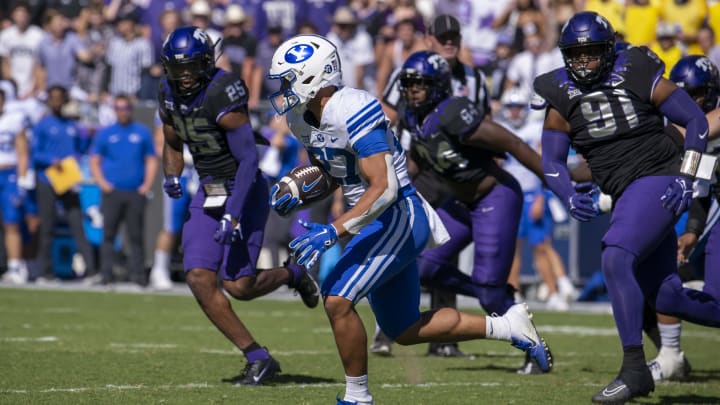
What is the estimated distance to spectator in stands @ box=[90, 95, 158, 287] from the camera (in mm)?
13883

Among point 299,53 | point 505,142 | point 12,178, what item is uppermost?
point 299,53

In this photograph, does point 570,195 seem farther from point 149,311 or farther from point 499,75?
point 499,75

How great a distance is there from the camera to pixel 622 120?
6312 millimetres

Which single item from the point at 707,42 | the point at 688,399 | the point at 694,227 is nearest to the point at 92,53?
the point at 707,42

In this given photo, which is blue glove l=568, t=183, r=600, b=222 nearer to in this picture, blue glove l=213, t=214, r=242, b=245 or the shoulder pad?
the shoulder pad

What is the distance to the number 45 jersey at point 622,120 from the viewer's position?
628 centimetres

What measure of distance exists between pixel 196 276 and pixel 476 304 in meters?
6.10

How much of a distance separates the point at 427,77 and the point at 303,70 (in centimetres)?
209

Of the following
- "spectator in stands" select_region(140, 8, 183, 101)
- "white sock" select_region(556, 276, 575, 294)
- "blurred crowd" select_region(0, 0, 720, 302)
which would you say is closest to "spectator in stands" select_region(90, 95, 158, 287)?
"blurred crowd" select_region(0, 0, 720, 302)

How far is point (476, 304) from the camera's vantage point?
41.5 ft

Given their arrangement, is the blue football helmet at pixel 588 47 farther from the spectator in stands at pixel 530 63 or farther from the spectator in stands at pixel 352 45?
the spectator in stands at pixel 352 45

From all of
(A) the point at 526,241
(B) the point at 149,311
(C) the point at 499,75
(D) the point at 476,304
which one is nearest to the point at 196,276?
(B) the point at 149,311

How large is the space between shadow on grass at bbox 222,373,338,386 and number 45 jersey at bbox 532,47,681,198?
188 centimetres

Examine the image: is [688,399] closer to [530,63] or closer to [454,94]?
[454,94]
